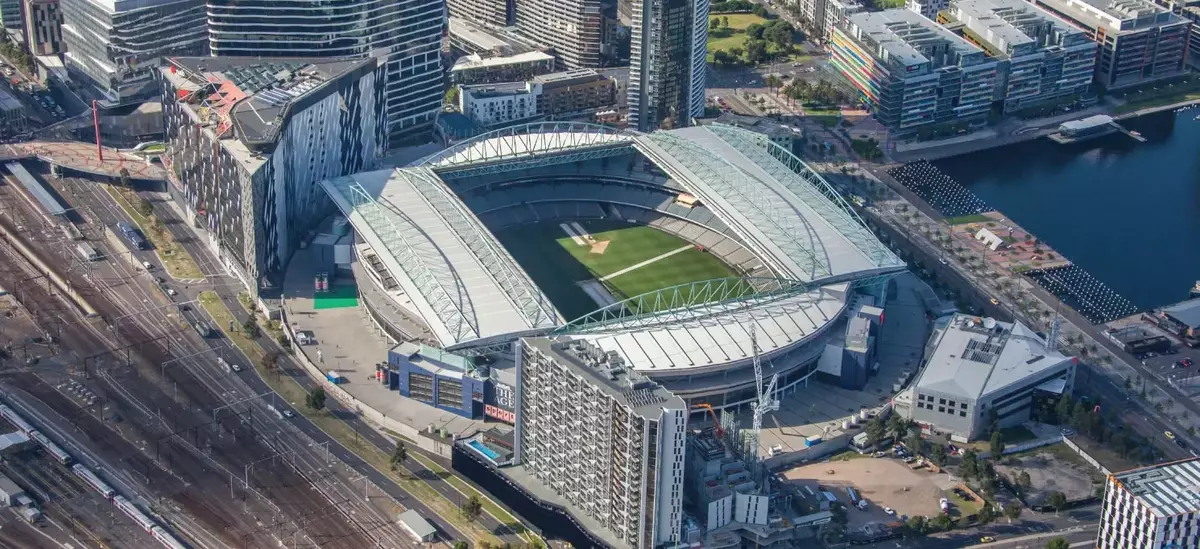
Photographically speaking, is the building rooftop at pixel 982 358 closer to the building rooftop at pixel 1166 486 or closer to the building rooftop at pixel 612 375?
the building rooftop at pixel 1166 486

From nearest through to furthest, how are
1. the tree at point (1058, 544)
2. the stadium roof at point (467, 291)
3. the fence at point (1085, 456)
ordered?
the tree at point (1058, 544) → the fence at point (1085, 456) → the stadium roof at point (467, 291)

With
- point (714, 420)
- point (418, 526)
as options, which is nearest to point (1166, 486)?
point (714, 420)

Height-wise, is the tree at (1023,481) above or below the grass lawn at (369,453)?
above

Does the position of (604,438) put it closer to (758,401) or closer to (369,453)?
(758,401)

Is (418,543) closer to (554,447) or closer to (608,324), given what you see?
(554,447)

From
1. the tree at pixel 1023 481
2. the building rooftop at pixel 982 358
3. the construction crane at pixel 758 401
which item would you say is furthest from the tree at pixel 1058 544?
the construction crane at pixel 758 401

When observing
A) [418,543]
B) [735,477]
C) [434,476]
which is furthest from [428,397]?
[735,477]
